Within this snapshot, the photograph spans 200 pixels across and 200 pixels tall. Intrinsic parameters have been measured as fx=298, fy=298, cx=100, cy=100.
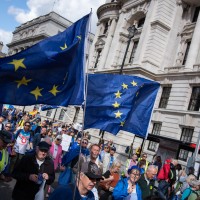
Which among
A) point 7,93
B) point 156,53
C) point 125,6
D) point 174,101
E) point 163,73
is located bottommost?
point 7,93

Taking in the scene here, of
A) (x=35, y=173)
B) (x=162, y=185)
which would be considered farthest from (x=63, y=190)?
(x=162, y=185)

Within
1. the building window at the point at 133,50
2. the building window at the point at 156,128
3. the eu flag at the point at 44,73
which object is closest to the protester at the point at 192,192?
the eu flag at the point at 44,73

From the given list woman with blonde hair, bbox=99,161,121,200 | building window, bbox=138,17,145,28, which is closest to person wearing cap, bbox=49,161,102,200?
woman with blonde hair, bbox=99,161,121,200

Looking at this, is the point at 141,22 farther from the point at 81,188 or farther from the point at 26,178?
the point at 81,188

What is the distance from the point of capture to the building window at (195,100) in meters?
22.8

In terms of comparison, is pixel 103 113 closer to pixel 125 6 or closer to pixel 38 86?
pixel 38 86

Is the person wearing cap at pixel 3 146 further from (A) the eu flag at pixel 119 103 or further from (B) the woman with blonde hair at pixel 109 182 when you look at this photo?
(A) the eu flag at pixel 119 103

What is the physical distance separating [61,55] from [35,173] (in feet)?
6.52

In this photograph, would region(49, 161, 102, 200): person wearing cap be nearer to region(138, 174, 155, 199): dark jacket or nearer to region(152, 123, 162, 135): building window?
region(138, 174, 155, 199): dark jacket

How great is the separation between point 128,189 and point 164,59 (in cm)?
2433

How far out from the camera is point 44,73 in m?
5.06

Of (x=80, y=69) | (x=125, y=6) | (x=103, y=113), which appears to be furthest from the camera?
(x=125, y=6)

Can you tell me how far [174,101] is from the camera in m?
24.5

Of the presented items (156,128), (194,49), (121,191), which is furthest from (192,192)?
(194,49)
